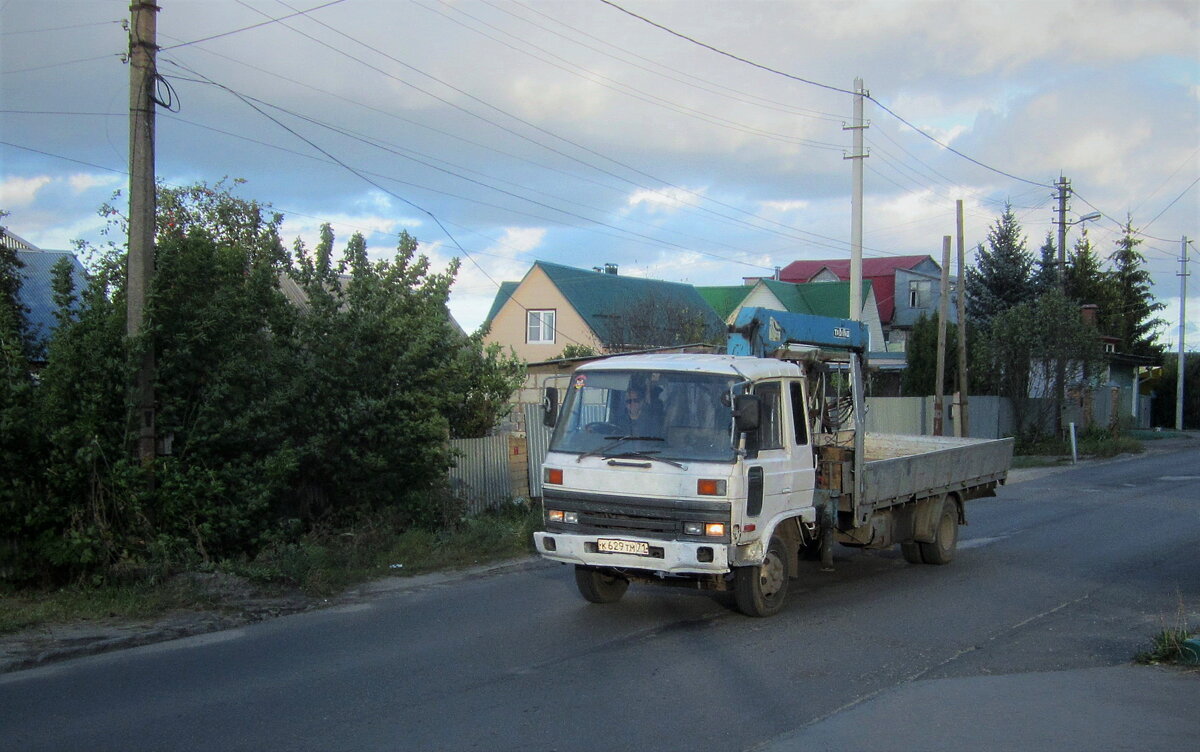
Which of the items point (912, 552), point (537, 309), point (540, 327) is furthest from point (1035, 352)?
point (912, 552)

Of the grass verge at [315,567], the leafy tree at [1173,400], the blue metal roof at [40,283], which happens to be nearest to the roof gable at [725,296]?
the leafy tree at [1173,400]

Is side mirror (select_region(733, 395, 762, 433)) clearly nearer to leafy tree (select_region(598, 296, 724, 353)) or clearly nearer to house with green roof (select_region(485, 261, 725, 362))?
leafy tree (select_region(598, 296, 724, 353))

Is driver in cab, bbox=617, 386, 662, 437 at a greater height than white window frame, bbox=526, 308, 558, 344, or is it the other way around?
white window frame, bbox=526, 308, 558, 344

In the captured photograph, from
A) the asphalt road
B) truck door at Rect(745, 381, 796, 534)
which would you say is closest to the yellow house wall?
the asphalt road

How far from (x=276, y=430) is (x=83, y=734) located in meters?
5.54

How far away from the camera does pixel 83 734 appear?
5980 mm

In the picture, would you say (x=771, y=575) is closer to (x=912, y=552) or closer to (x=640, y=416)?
→ (x=640, y=416)

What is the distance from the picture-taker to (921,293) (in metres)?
56.2

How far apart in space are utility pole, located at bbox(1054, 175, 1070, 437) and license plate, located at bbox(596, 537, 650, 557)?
1140 inches

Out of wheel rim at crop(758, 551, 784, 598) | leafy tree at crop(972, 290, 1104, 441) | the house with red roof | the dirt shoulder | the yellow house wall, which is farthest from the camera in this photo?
the house with red roof

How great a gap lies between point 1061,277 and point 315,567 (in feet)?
112

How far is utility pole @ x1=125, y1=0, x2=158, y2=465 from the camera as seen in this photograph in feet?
33.7

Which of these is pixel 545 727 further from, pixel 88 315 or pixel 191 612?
pixel 88 315

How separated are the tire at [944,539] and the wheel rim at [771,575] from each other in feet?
11.9
